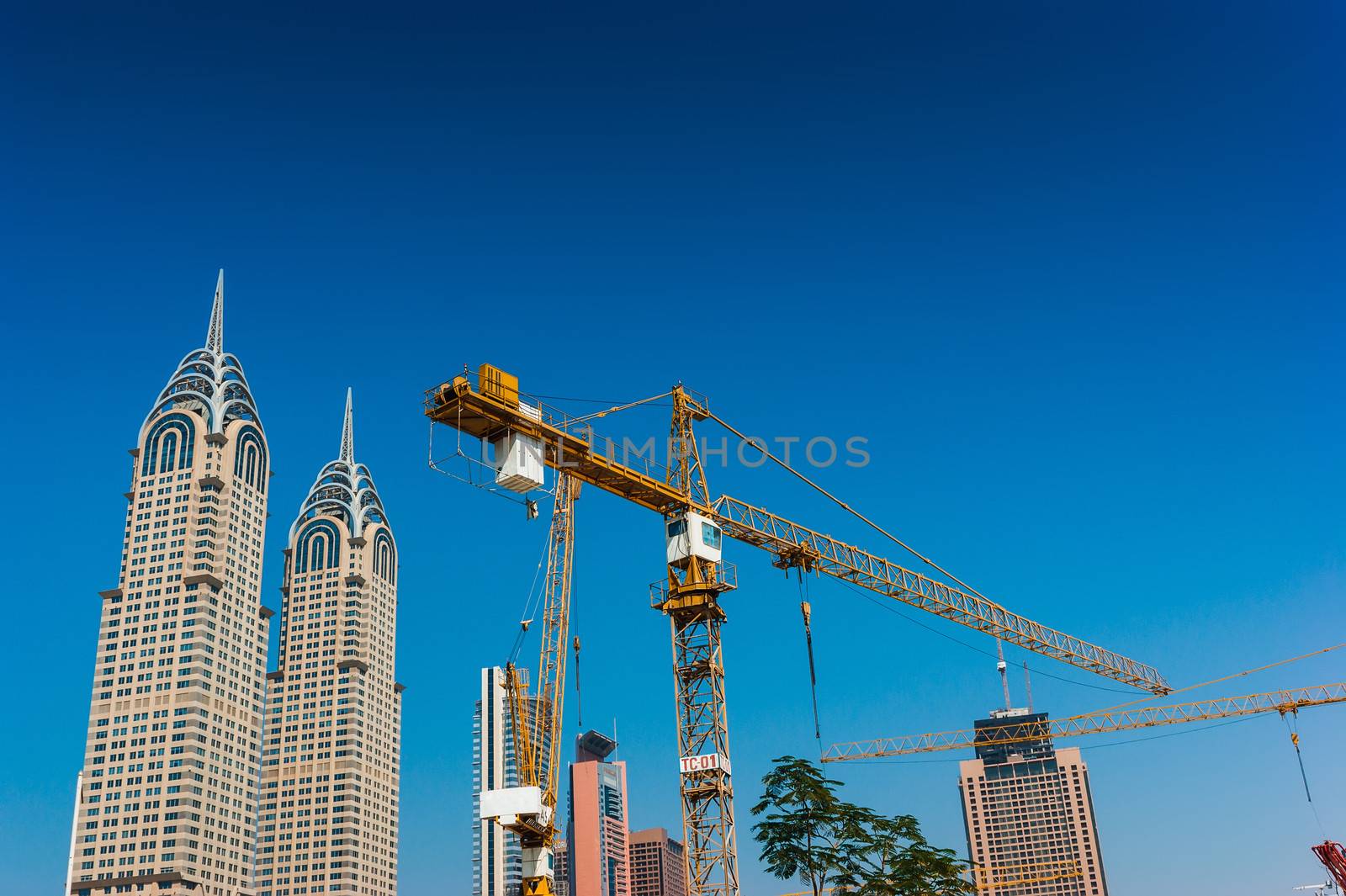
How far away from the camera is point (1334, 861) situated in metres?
120

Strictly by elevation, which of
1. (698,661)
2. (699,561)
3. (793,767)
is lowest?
(793,767)

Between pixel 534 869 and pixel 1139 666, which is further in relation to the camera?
pixel 1139 666

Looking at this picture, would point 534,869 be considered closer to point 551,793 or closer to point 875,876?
point 551,793

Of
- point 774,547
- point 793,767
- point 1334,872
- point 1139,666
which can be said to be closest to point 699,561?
point 774,547

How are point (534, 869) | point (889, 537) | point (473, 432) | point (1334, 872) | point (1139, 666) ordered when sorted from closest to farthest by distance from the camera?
point (473, 432) → point (534, 869) → point (889, 537) → point (1334, 872) → point (1139, 666)

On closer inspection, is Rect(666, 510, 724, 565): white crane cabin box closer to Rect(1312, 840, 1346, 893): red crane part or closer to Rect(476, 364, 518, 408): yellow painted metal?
Rect(476, 364, 518, 408): yellow painted metal

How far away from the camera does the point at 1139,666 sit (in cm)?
13112

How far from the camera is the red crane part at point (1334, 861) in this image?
119 meters

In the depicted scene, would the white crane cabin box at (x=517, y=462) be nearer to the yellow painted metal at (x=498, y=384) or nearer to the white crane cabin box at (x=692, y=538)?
the yellow painted metal at (x=498, y=384)

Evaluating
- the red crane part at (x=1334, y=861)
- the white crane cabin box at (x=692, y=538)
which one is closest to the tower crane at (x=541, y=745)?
the white crane cabin box at (x=692, y=538)

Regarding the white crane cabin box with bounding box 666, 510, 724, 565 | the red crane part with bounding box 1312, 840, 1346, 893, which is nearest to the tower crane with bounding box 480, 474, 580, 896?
the white crane cabin box with bounding box 666, 510, 724, 565

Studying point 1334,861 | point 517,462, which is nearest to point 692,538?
point 517,462

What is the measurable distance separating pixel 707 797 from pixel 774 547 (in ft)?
69.4

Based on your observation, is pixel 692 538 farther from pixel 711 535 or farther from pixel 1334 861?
pixel 1334 861
